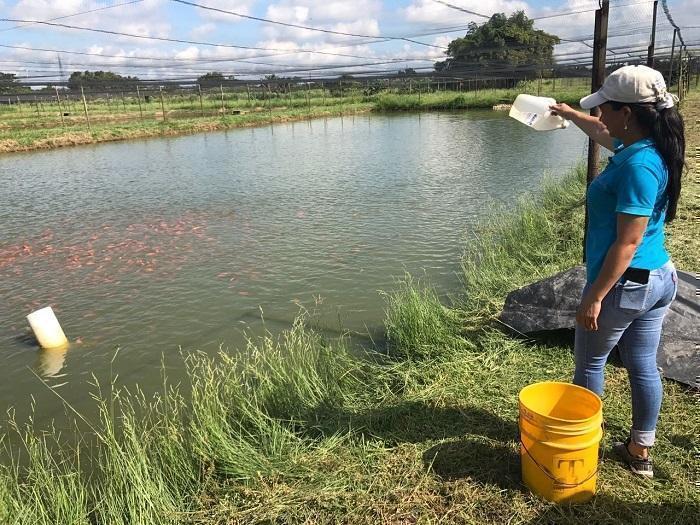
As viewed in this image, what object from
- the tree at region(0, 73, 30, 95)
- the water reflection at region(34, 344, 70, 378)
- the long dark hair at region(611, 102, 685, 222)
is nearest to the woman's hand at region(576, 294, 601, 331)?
the long dark hair at region(611, 102, 685, 222)

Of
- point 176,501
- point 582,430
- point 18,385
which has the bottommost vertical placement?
point 18,385

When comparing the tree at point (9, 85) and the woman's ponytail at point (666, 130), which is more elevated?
the tree at point (9, 85)

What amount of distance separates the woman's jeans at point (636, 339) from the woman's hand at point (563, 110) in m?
0.91

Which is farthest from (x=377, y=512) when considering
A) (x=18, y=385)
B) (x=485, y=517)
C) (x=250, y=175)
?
(x=250, y=175)

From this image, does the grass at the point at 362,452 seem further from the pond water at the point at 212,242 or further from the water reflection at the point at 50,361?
the pond water at the point at 212,242

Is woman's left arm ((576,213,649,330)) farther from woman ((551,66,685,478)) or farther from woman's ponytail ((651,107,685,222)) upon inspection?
woman's ponytail ((651,107,685,222))

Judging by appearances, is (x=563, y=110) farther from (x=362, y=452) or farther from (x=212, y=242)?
(x=212, y=242)

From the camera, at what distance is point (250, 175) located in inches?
551

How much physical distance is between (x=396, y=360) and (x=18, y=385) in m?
3.13

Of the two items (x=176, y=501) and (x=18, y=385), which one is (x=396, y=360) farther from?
(x=18, y=385)

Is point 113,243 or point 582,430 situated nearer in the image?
point 582,430

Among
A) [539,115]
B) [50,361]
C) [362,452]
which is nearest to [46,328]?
[50,361]

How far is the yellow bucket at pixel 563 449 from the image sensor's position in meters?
2.12

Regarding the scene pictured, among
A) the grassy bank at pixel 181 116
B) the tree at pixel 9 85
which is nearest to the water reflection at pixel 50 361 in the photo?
the tree at pixel 9 85
